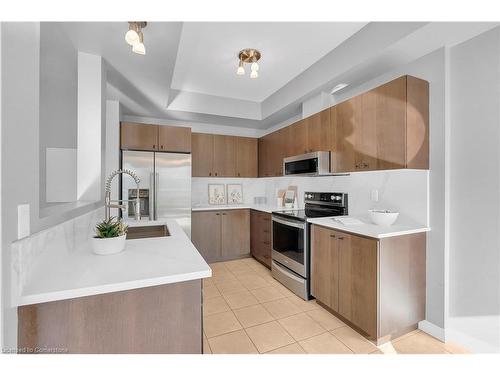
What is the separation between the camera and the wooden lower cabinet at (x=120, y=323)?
911 millimetres

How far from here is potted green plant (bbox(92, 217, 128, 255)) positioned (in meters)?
1.28

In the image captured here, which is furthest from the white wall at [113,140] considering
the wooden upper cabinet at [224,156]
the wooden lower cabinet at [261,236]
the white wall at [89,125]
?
the wooden lower cabinet at [261,236]

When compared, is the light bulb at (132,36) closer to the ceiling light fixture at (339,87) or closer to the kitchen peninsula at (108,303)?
the kitchen peninsula at (108,303)

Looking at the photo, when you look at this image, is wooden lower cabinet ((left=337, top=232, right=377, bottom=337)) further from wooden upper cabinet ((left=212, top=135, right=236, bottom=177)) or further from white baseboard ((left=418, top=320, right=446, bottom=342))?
wooden upper cabinet ((left=212, top=135, right=236, bottom=177))

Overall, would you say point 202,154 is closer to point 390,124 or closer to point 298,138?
point 298,138

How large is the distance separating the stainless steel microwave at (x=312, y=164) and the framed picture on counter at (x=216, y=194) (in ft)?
5.39

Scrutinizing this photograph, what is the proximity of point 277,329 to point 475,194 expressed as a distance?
6.41 feet

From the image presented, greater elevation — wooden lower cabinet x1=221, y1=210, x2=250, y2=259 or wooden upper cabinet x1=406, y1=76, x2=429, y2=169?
wooden upper cabinet x1=406, y1=76, x2=429, y2=169

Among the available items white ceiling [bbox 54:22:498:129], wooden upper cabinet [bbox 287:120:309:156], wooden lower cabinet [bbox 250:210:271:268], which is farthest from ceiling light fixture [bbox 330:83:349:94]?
wooden lower cabinet [bbox 250:210:271:268]

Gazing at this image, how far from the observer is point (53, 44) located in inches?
66.5

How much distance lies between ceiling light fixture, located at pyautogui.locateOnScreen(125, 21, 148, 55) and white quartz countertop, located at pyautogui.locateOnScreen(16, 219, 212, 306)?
4.34 ft

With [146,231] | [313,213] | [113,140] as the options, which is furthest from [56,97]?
[313,213]
